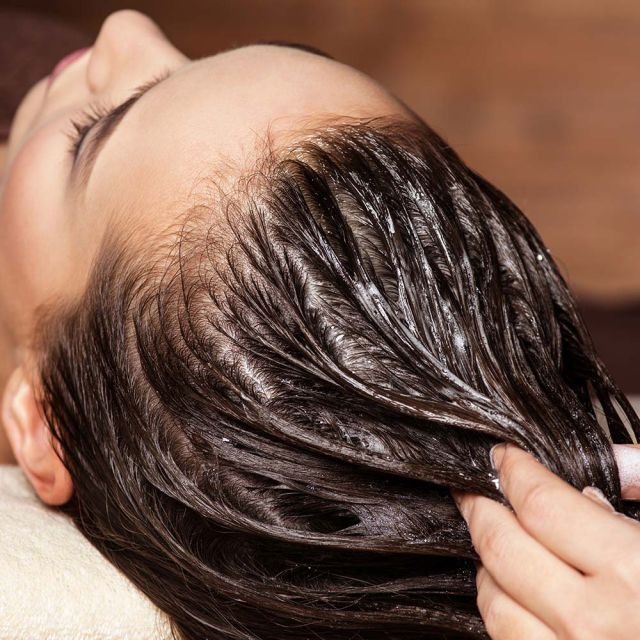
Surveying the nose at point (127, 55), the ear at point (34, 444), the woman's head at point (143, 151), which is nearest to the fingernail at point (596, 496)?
the woman's head at point (143, 151)

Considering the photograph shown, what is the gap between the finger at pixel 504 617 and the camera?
0.58 metres

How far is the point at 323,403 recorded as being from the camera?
704 millimetres

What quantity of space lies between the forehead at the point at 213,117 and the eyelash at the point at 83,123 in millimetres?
73

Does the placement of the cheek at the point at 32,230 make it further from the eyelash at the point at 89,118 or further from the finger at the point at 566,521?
the finger at the point at 566,521

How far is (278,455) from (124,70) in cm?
48

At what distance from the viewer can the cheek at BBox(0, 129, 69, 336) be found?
842mm

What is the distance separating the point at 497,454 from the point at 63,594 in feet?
1.22

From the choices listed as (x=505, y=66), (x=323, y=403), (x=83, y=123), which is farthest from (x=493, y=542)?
(x=505, y=66)

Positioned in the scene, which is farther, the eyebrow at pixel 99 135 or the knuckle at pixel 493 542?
the eyebrow at pixel 99 135

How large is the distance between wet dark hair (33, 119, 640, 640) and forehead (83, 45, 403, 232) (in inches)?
1.3

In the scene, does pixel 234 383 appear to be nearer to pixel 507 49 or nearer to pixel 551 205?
pixel 551 205

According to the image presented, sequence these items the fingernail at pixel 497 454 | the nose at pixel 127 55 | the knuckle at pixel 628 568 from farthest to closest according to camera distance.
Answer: the nose at pixel 127 55, the fingernail at pixel 497 454, the knuckle at pixel 628 568

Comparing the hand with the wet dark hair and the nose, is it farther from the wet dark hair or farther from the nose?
the nose

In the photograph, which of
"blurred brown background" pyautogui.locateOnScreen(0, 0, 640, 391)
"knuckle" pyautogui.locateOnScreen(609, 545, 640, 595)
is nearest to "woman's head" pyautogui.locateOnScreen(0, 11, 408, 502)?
"knuckle" pyautogui.locateOnScreen(609, 545, 640, 595)
